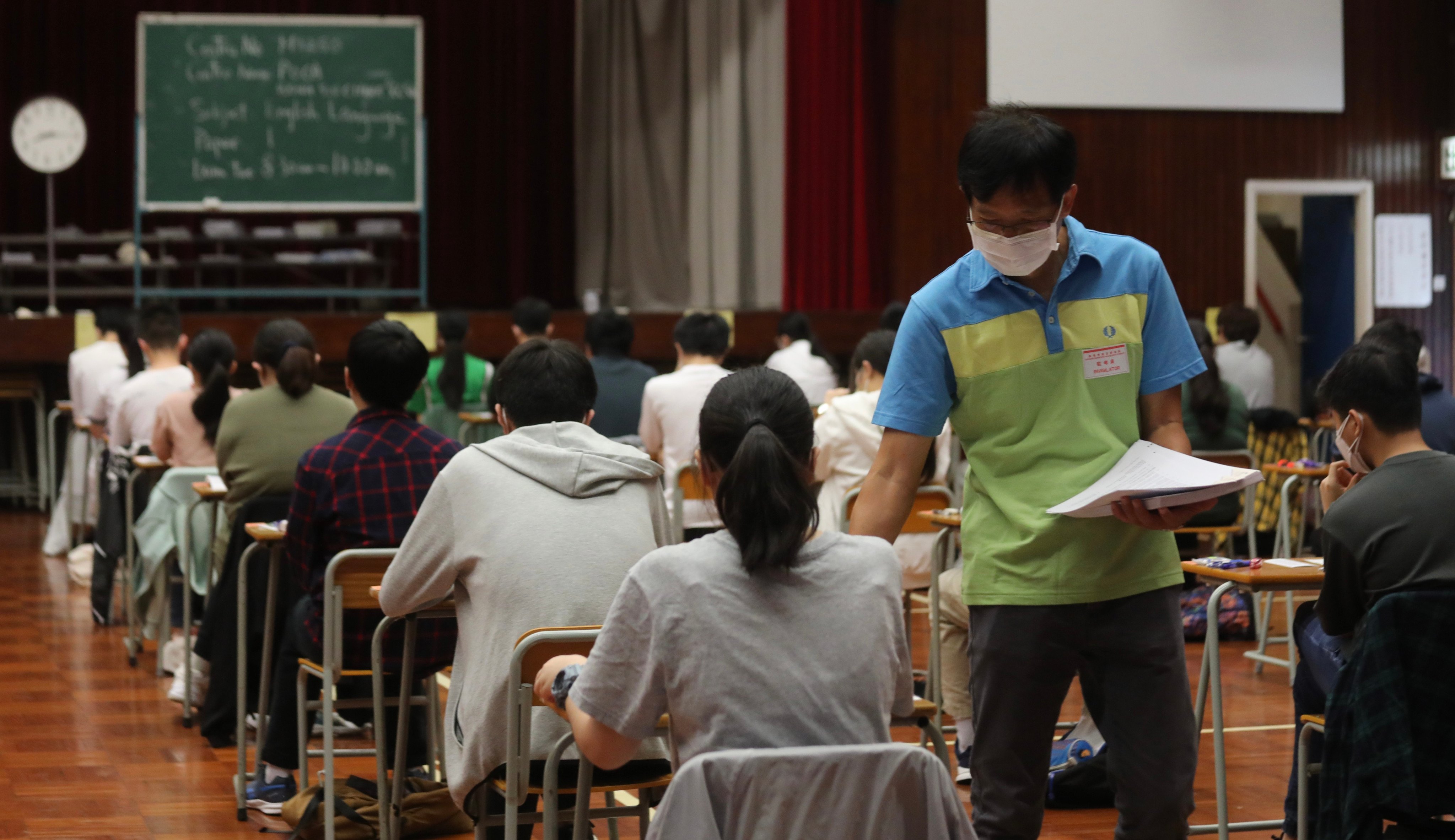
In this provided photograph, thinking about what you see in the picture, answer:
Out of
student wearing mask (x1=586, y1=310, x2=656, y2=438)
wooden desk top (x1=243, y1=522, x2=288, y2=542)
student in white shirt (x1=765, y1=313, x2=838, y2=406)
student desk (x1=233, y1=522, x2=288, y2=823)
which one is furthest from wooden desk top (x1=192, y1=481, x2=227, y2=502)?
student in white shirt (x1=765, y1=313, x2=838, y2=406)

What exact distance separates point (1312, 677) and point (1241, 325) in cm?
462

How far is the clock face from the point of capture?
10039 mm

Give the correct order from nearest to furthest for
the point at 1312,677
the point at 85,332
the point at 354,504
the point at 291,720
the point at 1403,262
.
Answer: the point at 1312,677 < the point at 354,504 < the point at 291,720 < the point at 85,332 < the point at 1403,262

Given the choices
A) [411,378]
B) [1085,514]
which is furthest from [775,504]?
[411,378]

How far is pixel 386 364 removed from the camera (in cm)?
347

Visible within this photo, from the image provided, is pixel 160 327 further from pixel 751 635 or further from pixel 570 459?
pixel 751 635

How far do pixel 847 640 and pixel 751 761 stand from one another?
208 mm

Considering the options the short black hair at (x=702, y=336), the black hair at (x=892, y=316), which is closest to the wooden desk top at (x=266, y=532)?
the short black hair at (x=702, y=336)

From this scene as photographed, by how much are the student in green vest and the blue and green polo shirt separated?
6223 mm

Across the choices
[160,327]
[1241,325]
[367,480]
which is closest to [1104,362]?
[367,480]

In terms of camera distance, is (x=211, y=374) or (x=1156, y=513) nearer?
(x=1156, y=513)

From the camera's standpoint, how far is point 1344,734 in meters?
2.51

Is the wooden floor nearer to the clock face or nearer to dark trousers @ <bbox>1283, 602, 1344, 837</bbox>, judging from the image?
dark trousers @ <bbox>1283, 602, 1344, 837</bbox>

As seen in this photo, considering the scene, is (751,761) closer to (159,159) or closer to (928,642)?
(928,642)
